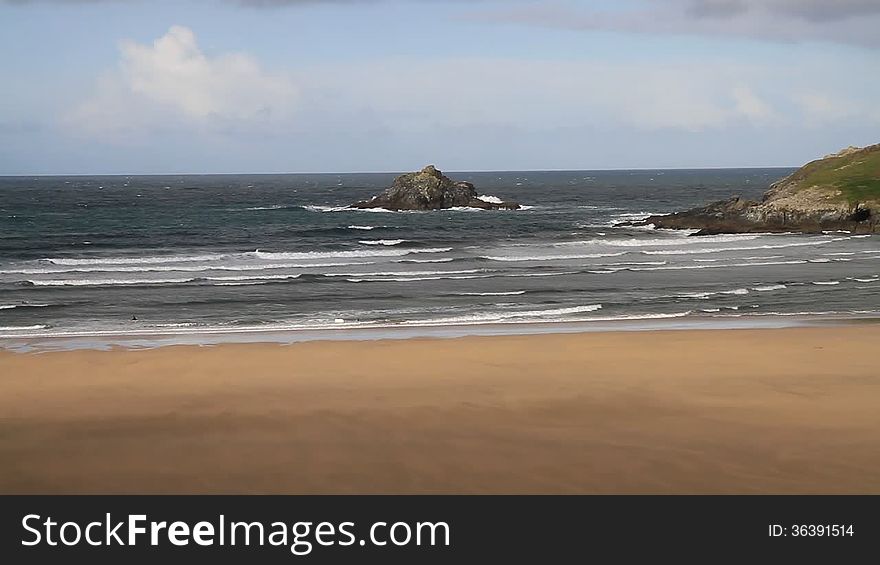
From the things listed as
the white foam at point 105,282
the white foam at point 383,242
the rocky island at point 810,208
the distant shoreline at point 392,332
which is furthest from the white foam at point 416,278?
the rocky island at point 810,208

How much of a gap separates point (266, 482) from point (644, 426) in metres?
4.70

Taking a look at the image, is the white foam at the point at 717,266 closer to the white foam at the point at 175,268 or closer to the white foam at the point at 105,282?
the white foam at the point at 175,268

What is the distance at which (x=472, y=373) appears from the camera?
15.3 meters

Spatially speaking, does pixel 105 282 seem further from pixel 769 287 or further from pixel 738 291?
pixel 769 287

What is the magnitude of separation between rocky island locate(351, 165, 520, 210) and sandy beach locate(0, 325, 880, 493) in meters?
57.5

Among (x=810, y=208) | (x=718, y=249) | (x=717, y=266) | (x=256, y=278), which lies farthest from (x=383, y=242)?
(x=810, y=208)

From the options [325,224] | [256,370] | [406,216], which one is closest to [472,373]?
[256,370]

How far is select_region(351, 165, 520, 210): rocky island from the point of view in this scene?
75.2 m

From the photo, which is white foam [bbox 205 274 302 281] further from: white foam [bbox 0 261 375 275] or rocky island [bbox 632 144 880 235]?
rocky island [bbox 632 144 880 235]

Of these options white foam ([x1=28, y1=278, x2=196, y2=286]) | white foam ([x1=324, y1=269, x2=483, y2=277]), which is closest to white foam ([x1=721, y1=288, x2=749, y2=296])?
white foam ([x1=324, y1=269, x2=483, y2=277])

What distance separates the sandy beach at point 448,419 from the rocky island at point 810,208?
35573 millimetres

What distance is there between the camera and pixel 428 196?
247 ft

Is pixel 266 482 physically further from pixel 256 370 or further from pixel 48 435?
pixel 256 370

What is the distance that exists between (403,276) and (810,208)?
29.4 metres
